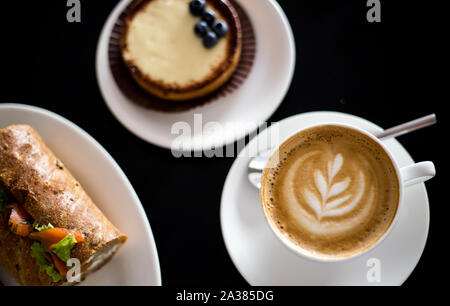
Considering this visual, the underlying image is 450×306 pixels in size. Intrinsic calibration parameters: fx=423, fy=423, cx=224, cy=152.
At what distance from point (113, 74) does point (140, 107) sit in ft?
0.59

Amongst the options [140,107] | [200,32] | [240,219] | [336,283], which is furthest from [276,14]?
[336,283]

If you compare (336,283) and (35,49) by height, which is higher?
(35,49)

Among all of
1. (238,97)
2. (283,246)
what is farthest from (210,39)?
(283,246)

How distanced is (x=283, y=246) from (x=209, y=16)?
0.94m

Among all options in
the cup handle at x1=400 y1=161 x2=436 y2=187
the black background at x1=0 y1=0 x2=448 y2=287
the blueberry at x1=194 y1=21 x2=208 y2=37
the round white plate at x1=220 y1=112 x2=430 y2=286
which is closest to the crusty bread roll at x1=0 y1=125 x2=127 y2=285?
the black background at x1=0 y1=0 x2=448 y2=287

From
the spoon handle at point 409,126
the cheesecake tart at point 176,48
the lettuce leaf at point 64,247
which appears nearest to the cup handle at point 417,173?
the spoon handle at point 409,126

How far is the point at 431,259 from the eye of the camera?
170cm

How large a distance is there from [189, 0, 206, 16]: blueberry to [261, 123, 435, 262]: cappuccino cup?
0.68 metres

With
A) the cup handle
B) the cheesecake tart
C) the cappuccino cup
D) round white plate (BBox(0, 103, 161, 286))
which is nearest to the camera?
the cup handle

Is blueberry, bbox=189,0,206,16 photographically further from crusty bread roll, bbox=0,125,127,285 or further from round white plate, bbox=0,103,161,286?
crusty bread roll, bbox=0,125,127,285

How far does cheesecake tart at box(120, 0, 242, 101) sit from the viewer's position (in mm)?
1721

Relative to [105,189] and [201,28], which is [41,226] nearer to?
[105,189]

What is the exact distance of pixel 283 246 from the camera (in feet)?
4.88

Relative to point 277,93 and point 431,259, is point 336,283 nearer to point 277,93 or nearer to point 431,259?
point 431,259
